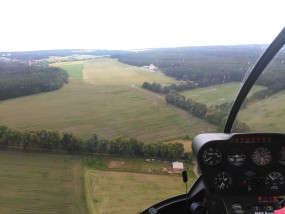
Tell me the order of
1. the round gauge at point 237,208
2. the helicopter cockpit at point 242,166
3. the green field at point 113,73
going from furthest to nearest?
the green field at point 113,73, the helicopter cockpit at point 242,166, the round gauge at point 237,208

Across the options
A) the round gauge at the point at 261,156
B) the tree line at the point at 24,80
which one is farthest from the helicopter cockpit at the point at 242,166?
the tree line at the point at 24,80

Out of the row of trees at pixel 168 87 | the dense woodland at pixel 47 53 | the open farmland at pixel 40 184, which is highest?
the dense woodland at pixel 47 53

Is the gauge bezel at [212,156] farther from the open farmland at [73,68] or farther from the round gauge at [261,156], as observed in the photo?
the open farmland at [73,68]

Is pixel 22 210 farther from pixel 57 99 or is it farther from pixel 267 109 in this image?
pixel 57 99

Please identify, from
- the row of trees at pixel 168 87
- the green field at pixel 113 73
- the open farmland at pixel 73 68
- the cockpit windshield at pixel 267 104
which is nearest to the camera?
the cockpit windshield at pixel 267 104

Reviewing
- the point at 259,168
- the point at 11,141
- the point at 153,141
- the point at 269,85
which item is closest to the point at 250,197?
the point at 259,168
